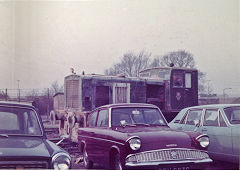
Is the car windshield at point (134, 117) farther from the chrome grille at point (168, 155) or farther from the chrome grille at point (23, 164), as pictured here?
the chrome grille at point (23, 164)

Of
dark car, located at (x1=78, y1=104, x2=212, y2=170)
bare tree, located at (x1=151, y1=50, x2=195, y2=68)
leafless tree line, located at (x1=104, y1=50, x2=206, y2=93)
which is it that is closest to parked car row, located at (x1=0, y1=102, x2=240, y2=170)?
dark car, located at (x1=78, y1=104, x2=212, y2=170)

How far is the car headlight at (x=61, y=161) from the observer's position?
3.31 metres

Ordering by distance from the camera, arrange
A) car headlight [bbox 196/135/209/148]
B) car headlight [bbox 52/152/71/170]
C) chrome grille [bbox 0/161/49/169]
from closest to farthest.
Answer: chrome grille [bbox 0/161/49/169] → car headlight [bbox 52/152/71/170] → car headlight [bbox 196/135/209/148]

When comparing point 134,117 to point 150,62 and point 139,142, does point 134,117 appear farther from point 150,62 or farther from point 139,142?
point 150,62

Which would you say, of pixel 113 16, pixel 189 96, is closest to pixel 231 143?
pixel 113 16

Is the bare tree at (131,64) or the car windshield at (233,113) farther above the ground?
the bare tree at (131,64)

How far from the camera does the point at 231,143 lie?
5.04m

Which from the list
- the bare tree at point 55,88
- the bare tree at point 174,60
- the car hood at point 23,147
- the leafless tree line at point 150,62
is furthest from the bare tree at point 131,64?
the car hood at point 23,147

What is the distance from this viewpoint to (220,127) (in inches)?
211

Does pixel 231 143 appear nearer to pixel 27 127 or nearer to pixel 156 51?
pixel 27 127

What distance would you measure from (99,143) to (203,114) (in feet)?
6.68

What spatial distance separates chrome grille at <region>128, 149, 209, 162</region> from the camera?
161 inches

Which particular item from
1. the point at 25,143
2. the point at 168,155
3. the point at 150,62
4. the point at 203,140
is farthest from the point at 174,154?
the point at 150,62

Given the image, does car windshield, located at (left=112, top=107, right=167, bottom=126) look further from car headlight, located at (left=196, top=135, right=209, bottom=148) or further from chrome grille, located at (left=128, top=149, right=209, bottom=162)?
chrome grille, located at (left=128, top=149, right=209, bottom=162)
